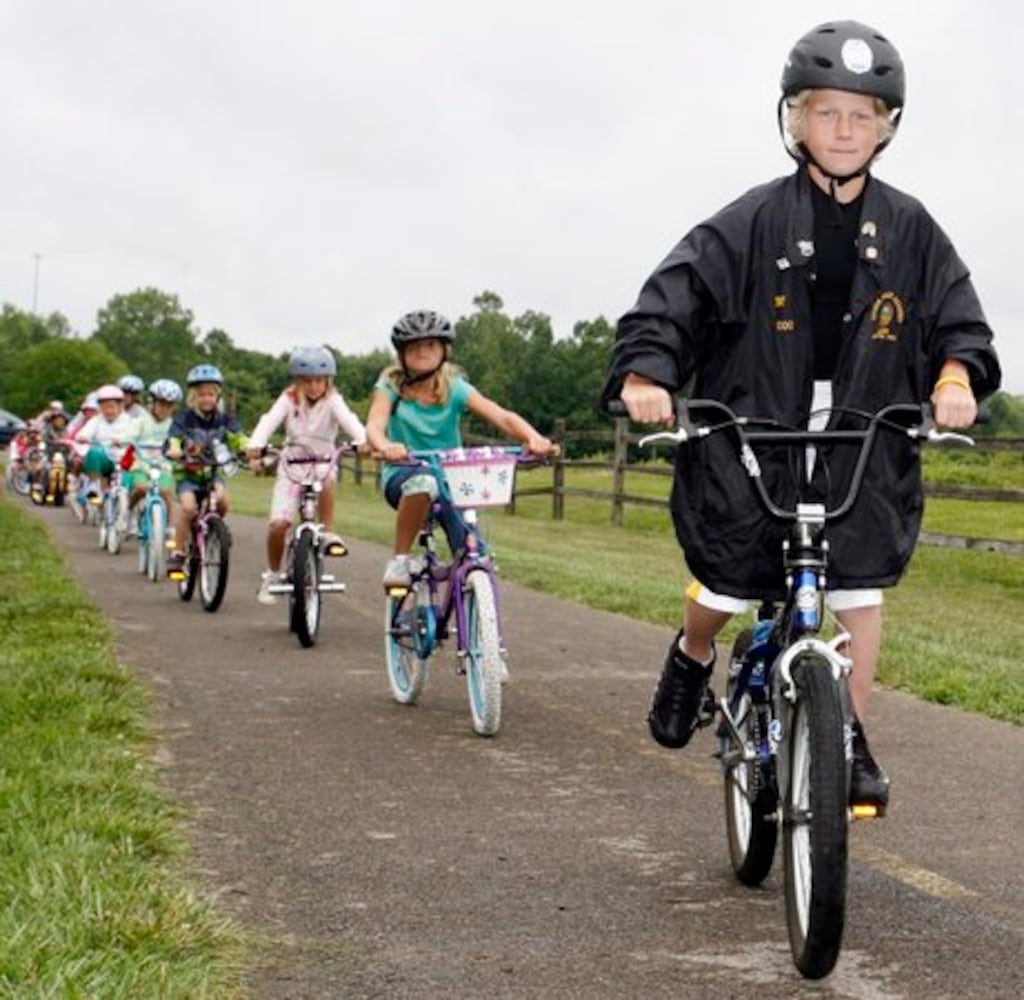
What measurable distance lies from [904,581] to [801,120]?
1382 centimetres

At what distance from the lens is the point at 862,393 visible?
14.5 ft

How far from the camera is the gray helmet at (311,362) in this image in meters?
11.3

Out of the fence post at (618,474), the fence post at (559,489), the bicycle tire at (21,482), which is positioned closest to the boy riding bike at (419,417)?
the fence post at (618,474)

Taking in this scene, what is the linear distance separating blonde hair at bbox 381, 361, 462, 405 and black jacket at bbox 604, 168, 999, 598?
13.5 ft

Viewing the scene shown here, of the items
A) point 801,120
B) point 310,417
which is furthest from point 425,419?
point 801,120

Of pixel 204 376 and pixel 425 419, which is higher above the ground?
pixel 204 376

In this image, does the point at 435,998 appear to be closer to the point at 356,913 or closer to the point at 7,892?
the point at 356,913

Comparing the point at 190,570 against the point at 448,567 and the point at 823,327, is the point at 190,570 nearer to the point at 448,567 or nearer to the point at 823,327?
the point at 448,567

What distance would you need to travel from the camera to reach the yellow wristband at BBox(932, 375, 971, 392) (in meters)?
4.33

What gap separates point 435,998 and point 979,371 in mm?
1971

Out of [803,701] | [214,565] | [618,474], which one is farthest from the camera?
[618,474]

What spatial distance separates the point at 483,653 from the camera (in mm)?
7570

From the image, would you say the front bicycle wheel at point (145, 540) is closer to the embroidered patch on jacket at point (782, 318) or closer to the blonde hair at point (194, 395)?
the blonde hair at point (194, 395)

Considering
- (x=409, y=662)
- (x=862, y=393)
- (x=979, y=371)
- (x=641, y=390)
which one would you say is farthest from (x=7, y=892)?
(x=409, y=662)
